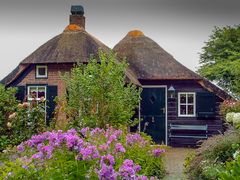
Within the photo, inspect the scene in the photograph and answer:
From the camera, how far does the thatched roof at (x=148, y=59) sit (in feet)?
59.3

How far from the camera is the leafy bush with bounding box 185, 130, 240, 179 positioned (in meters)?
7.99

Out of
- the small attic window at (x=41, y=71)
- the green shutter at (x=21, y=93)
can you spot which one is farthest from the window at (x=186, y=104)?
the green shutter at (x=21, y=93)

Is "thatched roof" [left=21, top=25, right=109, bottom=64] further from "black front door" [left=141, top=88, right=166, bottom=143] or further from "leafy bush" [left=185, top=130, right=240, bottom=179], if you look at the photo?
"leafy bush" [left=185, top=130, right=240, bottom=179]

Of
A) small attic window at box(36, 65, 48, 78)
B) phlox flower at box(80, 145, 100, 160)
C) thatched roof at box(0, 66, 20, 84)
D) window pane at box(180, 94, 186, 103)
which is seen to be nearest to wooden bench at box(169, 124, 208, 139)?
window pane at box(180, 94, 186, 103)

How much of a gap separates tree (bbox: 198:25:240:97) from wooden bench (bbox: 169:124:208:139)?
5.97 m

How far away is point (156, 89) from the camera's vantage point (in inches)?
704

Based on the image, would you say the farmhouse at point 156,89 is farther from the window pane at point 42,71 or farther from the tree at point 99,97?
the tree at point 99,97

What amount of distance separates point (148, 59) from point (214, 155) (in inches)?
454

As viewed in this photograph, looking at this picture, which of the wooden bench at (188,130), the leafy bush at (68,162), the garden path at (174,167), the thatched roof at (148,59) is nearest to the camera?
the leafy bush at (68,162)

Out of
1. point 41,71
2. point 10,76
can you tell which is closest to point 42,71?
point 41,71

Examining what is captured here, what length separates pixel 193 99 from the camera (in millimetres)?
17734

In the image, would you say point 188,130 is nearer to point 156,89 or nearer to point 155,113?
point 155,113

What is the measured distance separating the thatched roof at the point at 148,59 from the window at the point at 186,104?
32.2 inches

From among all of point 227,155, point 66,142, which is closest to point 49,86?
point 227,155
